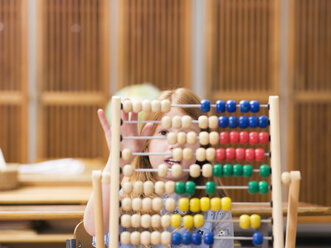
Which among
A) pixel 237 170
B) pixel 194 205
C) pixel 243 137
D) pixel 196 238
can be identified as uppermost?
pixel 243 137

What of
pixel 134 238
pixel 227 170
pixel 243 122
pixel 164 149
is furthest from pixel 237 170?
pixel 134 238

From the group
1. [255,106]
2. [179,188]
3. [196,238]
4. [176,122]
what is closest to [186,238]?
[196,238]

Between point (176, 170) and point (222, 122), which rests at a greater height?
point (222, 122)

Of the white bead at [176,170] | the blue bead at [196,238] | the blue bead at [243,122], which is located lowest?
the blue bead at [196,238]

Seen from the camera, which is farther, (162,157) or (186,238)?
(162,157)

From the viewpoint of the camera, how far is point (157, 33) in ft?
16.6

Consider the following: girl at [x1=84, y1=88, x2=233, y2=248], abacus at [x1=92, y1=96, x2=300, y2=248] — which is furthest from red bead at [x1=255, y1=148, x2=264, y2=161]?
girl at [x1=84, y1=88, x2=233, y2=248]

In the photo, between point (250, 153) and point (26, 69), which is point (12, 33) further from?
point (250, 153)

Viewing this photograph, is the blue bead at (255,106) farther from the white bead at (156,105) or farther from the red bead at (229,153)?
the white bead at (156,105)

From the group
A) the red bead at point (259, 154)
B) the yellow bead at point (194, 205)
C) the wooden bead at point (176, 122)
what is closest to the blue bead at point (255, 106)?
the red bead at point (259, 154)

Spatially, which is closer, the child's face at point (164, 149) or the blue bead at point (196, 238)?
the blue bead at point (196, 238)

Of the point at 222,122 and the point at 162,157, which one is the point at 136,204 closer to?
the point at 162,157

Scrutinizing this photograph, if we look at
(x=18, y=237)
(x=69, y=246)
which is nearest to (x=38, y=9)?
(x=18, y=237)

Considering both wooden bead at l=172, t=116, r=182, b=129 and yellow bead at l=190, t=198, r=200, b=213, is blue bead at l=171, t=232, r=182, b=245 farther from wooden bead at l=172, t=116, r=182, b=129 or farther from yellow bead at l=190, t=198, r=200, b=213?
wooden bead at l=172, t=116, r=182, b=129
